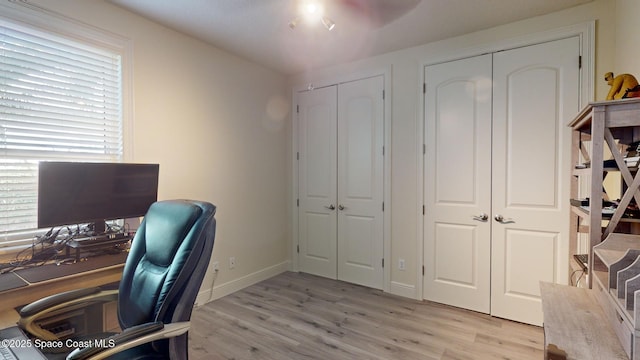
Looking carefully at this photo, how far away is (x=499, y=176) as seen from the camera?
8.98 ft

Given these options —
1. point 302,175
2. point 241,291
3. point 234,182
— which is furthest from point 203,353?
point 302,175

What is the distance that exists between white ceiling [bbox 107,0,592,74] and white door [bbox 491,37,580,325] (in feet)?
1.48

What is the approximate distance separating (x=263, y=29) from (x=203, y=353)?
270 centimetres

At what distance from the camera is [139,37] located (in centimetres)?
252

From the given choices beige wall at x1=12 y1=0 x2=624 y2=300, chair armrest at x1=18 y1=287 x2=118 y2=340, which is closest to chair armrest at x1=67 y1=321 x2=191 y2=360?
chair armrest at x1=18 y1=287 x2=118 y2=340

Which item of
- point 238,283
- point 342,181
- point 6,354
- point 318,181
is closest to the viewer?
point 6,354

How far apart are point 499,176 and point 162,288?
2.76 metres

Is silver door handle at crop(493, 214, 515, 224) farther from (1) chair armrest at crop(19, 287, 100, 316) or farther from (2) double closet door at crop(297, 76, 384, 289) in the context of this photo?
(1) chair armrest at crop(19, 287, 100, 316)

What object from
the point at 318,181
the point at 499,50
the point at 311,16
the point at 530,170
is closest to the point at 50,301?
the point at 311,16

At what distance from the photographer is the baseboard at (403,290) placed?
3.19 meters

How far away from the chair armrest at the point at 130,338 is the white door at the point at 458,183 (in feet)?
8.18

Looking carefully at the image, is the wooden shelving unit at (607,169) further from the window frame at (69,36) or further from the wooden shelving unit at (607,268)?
the window frame at (69,36)

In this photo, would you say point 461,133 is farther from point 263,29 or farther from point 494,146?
point 263,29

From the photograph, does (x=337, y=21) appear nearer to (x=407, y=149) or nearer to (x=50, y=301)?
(x=407, y=149)
